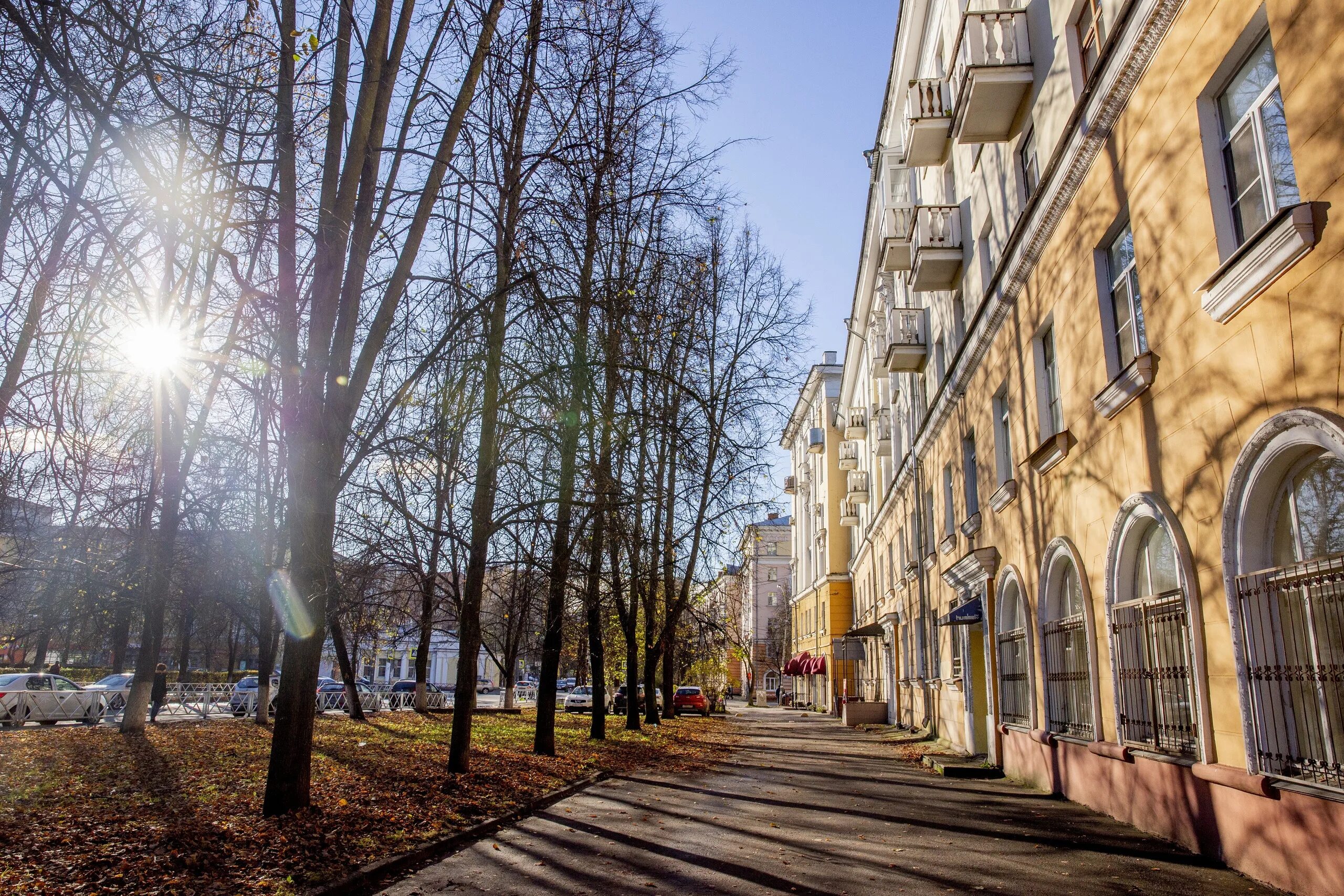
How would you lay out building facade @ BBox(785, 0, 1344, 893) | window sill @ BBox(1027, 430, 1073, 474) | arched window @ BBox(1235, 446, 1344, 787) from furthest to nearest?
window sill @ BBox(1027, 430, 1073, 474), building facade @ BBox(785, 0, 1344, 893), arched window @ BBox(1235, 446, 1344, 787)

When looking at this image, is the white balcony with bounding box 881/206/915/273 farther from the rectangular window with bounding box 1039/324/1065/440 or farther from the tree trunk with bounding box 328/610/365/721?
the tree trunk with bounding box 328/610/365/721

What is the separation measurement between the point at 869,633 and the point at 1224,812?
81.3ft

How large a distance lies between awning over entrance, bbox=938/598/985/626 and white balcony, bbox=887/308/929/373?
727 centimetres

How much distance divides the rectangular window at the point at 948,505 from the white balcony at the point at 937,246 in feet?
13.1

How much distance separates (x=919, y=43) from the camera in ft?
69.8

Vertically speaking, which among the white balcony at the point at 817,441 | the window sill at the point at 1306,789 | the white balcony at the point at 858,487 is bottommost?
the window sill at the point at 1306,789

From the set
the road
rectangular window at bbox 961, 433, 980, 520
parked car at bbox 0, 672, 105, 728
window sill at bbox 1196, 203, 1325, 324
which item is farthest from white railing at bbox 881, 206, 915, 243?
parked car at bbox 0, 672, 105, 728

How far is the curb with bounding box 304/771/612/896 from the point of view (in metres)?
5.81

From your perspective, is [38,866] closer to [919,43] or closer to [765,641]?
[919,43]

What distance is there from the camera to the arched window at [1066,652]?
10344 millimetres

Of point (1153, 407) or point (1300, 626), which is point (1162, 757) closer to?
point (1300, 626)

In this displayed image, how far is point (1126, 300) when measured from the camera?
9117mm

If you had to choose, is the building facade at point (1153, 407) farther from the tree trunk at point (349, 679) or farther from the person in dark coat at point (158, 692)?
the person in dark coat at point (158, 692)

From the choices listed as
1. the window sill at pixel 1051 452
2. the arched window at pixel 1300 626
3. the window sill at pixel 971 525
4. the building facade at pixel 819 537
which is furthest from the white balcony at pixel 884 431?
the arched window at pixel 1300 626
